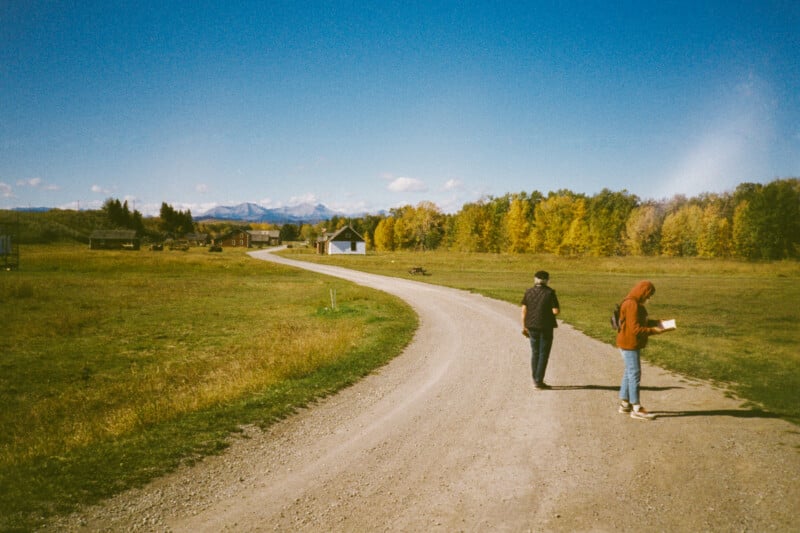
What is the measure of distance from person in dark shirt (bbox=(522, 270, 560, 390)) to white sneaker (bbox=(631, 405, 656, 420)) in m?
1.81

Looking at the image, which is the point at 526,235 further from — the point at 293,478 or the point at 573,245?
the point at 293,478

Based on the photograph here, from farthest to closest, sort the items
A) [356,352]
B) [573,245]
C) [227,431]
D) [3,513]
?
[573,245] → [356,352] → [227,431] → [3,513]

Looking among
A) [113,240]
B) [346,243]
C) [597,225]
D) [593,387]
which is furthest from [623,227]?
[113,240]

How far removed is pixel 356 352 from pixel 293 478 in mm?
6753

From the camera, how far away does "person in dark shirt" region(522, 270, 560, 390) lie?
8.62m

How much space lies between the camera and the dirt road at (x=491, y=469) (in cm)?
439

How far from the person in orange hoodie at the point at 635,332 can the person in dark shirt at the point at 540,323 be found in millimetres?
1584

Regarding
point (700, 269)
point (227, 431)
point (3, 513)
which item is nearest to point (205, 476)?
point (227, 431)

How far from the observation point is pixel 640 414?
23.4 feet

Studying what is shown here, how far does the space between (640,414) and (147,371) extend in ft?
40.6

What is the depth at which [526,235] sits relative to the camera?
266 feet

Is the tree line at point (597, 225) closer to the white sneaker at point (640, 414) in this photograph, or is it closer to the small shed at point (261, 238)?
the small shed at point (261, 238)

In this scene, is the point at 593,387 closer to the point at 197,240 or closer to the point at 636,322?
the point at 636,322

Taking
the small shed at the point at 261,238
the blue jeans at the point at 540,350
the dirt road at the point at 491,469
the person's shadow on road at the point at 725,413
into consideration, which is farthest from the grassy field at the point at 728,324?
the small shed at the point at 261,238
